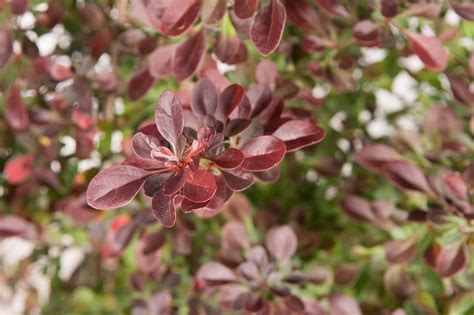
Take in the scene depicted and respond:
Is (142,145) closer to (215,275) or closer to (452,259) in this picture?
(215,275)

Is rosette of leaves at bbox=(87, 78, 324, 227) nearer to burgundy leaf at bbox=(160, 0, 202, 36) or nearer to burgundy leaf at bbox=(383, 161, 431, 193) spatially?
burgundy leaf at bbox=(160, 0, 202, 36)

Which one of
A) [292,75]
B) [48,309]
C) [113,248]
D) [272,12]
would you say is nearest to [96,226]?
[113,248]

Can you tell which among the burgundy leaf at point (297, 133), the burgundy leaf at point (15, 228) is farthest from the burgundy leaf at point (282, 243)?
the burgundy leaf at point (15, 228)

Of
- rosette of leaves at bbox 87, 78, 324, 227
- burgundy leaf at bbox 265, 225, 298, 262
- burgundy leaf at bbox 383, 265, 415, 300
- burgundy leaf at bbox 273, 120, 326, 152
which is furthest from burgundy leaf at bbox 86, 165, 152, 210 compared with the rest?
burgundy leaf at bbox 383, 265, 415, 300

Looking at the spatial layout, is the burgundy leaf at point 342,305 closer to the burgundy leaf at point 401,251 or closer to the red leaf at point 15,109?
the burgundy leaf at point 401,251

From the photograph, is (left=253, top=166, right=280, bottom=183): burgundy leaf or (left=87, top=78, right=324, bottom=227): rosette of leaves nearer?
(left=87, top=78, right=324, bottom=227): rosette of leaves
